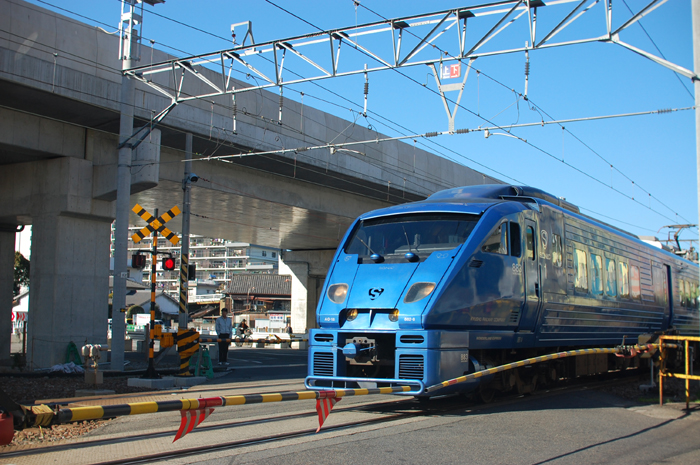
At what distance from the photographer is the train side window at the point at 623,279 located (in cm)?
1498

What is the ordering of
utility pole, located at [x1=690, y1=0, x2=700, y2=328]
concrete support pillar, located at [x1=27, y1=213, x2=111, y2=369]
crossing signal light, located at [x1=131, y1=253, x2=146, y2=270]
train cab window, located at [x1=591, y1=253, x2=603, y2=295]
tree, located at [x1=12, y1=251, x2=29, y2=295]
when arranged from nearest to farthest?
1. utility pole, located at [x1=690, y1=0, x2=700, y2=328]
2. train cab window, located at [x1=591, y1=253, x2=603, y2=295]
3. crossing signal light, located at [x1=131, y1=253, x2=146, y2=270]
4. concrete support pillar, located at [x1=27, y1=213, x2=111, y2=369]
5. tree, located at [x1=12, y1=251, x2=29, y2=295]

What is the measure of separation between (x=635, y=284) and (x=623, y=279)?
1.04m

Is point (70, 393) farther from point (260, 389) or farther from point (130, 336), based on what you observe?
point (130, 336)

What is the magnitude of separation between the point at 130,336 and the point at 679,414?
41456mm

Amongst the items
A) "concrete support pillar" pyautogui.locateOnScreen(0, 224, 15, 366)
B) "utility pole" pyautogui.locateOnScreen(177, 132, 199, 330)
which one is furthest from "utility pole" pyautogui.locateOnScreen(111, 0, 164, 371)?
"concrete support pillar" pyautogui.locateOnScreen(0, 224, 15, 366)

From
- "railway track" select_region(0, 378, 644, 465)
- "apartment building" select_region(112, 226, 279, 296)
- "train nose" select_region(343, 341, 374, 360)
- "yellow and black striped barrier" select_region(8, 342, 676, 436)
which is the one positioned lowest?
"railway track" select_region(0, 378, 644, 465)

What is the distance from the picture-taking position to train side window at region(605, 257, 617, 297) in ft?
46.6

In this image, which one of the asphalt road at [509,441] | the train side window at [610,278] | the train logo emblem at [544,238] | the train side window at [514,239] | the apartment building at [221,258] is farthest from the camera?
the apartment building at [221,258]

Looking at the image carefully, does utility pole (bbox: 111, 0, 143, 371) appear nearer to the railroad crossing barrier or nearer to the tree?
the railroad crossing barrier

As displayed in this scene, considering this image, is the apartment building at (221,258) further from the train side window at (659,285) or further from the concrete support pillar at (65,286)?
the train side window at (659,285)

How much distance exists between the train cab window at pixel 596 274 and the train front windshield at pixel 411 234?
474 cm

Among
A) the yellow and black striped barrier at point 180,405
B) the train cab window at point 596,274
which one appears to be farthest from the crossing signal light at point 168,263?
the train cab window at point 596,274

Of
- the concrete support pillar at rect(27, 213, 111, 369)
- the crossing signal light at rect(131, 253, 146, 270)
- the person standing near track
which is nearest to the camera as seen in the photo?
the crossing signal light at rect(131, 253, 146, 270)

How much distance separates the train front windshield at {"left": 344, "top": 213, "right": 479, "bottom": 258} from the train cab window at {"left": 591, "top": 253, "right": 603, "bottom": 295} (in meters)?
4.74
